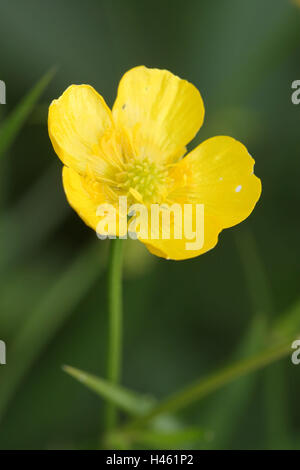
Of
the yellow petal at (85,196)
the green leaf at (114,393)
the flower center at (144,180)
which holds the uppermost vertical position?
the flower center at (144,180)

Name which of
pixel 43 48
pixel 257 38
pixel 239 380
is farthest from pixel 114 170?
pixel 257 38

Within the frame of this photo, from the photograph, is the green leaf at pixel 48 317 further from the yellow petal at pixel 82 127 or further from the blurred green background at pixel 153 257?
the yellow petal at pixel 82 127

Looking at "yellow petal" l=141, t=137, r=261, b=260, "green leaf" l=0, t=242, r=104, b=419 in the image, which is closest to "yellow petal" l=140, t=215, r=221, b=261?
"yellow petal" l=141, t=137, r=261, b=260

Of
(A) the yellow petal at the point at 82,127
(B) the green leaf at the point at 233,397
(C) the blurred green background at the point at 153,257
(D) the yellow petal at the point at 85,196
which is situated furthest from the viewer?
(C) the blurred green background at the point at 153,257

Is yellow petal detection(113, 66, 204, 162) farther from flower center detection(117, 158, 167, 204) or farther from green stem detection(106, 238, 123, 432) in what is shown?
green stem detection(106, 238, 123, 432)

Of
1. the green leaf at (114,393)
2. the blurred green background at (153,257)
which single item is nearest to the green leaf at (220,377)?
the green leaf at (114,393)

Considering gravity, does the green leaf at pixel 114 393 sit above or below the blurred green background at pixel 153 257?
below

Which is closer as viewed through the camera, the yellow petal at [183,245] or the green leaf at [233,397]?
the yellow petal at [183,245]

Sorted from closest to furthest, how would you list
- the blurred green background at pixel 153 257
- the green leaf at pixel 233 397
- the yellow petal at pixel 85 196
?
the yellow petal at pixel 85 196 < the green leaf at pixel 233 397 < the blurred green background at pixel 153 257
